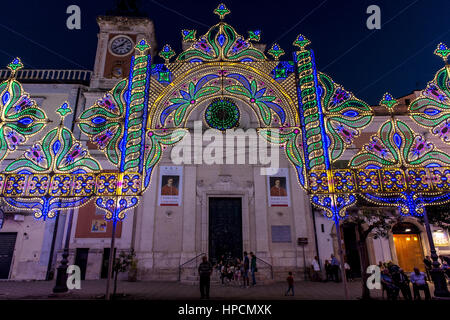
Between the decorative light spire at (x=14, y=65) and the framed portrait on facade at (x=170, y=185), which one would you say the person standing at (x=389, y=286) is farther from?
the decorative light spire at (x=14, y=65)

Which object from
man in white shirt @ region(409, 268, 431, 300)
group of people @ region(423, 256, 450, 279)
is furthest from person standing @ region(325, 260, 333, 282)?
man in white shirt @ region(409, 268, 431, 300)

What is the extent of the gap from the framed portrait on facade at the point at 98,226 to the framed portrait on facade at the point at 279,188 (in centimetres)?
1139

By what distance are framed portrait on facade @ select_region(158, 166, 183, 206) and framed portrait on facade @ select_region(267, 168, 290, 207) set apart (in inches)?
250

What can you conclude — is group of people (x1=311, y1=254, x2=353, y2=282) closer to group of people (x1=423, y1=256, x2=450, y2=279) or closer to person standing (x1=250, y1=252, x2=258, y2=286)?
group of people (x1=423, y1=256, x2=450, y2=279)

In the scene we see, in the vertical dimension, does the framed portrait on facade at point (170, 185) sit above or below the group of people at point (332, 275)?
above

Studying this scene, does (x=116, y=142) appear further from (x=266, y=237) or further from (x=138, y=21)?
(x=138, y=21)

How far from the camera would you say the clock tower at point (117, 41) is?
72.9 feet

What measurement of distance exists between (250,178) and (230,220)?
3.30 m

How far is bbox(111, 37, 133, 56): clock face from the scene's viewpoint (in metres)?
22.9

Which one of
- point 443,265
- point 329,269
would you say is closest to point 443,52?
point 443,265

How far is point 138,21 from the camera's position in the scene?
23.4m

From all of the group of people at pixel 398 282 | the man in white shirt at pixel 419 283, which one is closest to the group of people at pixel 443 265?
the man in white shirt at pixel 419 283
